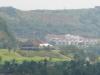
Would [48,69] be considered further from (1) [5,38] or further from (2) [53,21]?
(2) [53,21]

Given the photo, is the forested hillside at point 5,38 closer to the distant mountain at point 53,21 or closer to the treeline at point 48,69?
the distant mountain at point 53,21

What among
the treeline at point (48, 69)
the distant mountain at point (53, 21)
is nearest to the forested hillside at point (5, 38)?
the distant mountain at point (53, 21)

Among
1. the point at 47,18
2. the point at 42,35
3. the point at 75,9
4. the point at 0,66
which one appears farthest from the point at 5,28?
the point at 75,9

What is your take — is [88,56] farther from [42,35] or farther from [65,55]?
[42,35]

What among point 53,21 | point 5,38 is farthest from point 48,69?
point 53,21

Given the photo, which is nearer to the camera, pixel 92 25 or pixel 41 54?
pixel 41 54

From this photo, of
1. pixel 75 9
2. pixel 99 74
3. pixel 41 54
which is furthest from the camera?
pixel 75 9
